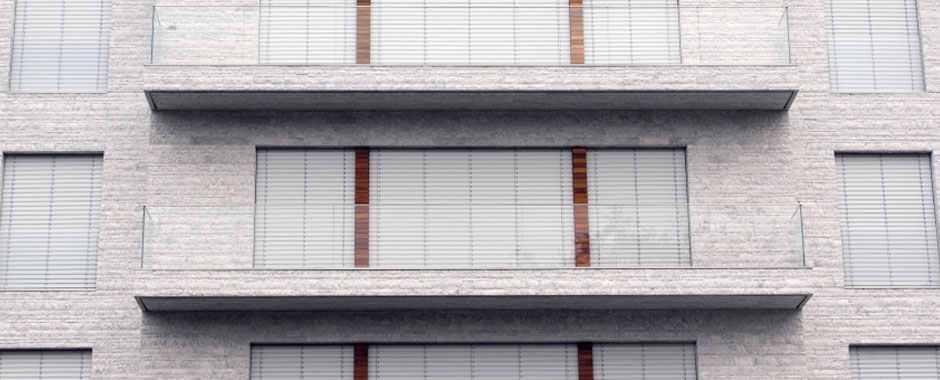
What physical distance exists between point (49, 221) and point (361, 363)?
576 centimetres

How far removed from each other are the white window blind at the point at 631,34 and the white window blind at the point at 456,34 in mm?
779

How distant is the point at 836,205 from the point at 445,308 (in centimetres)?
680

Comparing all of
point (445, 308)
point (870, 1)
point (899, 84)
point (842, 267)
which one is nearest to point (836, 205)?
point (842, 267)

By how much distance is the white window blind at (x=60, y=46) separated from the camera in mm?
20844

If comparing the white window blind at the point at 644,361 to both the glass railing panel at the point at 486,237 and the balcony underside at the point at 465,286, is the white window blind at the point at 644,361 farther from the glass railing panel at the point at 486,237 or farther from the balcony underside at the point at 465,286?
the glass railing panel at the point at 486,237

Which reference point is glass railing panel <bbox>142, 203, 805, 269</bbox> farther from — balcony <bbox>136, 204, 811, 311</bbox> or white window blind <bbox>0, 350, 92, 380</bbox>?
white window blind <bbox>0, 350, 92, 380</bbox>

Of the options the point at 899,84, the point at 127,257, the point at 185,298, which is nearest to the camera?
the point at 185,298

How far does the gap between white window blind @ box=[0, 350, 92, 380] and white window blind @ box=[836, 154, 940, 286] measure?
12608 mm

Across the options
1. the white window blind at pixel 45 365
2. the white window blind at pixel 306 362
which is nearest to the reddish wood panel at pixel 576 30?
the white window blind at pixel 306 362

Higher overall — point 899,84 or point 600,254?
point 899,84

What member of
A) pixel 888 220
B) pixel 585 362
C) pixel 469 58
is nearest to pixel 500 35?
pixel 469 58

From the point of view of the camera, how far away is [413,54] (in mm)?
20625

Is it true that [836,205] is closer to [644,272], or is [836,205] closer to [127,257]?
[644,272]

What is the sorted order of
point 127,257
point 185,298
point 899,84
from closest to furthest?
point 185,298 < point 127,257 < point 899,84
